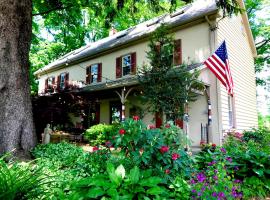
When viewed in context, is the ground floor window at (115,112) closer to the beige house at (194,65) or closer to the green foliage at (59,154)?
the beige house at (194,65)

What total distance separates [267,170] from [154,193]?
300cm

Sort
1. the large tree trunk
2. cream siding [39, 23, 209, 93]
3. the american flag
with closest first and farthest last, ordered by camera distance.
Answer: the large tree trunk → the american flag → cream siding [39, 23, 209, 93]

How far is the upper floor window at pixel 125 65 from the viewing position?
1469 cm

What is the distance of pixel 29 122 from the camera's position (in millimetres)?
→ 6633

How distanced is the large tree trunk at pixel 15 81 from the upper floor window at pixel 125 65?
8351 millimetres

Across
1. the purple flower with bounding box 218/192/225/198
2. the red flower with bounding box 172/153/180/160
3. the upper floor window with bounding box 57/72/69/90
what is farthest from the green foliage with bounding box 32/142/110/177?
the upper floor window with bounding box 57/72/69/90

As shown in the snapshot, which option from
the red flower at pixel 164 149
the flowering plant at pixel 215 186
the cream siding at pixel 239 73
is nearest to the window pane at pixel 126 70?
the cream siding at pixel 239 73

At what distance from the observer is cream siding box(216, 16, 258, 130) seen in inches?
474

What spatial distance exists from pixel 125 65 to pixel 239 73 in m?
7.03

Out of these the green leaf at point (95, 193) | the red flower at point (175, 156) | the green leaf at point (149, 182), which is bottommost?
the green leaf at point (95, 193)

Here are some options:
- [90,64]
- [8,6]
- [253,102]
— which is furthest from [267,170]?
[90,64]

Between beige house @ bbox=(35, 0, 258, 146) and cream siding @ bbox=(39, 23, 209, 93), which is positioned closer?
beige house @ bbox=(35, 0, 258, 146)

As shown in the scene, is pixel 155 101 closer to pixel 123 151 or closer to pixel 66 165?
pixel 66 165

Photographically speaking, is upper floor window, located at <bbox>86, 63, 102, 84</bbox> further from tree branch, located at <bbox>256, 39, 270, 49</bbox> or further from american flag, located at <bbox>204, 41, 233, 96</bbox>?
tree branch, located at <bbox>256, 39, 270, 49</bbox>
